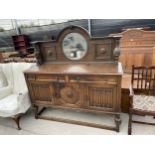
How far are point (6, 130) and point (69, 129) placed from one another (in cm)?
95

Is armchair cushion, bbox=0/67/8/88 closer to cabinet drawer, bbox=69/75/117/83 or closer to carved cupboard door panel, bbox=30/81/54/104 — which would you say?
carved cupboard door panel, bbox=30/81/54/104

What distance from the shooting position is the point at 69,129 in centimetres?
188

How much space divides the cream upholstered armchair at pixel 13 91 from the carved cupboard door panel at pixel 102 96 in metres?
0.97

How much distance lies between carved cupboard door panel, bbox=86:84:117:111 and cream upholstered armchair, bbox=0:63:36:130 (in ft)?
3.19

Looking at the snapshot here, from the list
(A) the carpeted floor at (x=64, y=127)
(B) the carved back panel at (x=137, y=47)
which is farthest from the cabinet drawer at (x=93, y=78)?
(B) the carved back panel at (x=137, y=47)

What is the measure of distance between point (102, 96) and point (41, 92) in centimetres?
88

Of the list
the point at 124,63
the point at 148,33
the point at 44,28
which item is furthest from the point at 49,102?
the point at 44,28

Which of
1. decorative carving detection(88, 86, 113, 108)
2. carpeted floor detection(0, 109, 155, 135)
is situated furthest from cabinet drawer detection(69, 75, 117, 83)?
carpeted floor detection(0, 109, 155, 135)

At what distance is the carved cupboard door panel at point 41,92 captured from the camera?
1.84 metres

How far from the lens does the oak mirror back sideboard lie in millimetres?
1596

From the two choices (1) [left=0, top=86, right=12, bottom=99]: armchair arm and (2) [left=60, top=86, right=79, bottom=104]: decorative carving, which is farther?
(1) [left=0, top=86, right=12, bottom=99]: armchair arm

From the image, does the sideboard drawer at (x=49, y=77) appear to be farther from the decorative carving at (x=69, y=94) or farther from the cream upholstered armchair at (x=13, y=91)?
the cream upholstered armchair at (x=13, y=91)

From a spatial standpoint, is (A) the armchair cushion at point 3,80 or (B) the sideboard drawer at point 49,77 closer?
(B) the sideboard drawer at point 49,77

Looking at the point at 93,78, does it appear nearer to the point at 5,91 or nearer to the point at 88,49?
the point at 88,49
